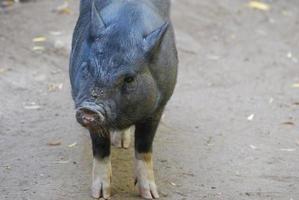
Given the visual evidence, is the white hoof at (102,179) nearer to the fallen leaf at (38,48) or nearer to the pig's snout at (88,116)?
the pig's snout at (88,116)

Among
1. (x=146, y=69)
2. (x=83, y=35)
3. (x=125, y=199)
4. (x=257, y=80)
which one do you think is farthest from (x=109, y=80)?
(x=257, y=80)

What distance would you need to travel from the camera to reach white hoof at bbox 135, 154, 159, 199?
5.05 m

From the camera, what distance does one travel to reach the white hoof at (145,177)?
5047 mm

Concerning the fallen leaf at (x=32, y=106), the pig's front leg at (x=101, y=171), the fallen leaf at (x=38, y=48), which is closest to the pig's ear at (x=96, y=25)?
the pig's front leg at (x=101, y=171)

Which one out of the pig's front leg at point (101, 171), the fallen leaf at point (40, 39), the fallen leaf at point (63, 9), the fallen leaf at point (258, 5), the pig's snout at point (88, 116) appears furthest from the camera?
the fallen leaf at point (258, 5)

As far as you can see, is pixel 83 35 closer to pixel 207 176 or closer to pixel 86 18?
pixel 86 18

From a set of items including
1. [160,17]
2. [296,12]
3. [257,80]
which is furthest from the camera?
[296,12]

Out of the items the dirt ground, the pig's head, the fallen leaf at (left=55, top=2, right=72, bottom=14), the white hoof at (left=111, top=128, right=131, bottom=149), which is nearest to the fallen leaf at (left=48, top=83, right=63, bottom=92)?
the dirt ground

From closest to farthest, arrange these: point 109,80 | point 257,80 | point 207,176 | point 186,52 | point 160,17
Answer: point 109,80 < point 160,17 < point 207,176 < point 257,80 < point 186,52

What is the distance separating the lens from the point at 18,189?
514cm

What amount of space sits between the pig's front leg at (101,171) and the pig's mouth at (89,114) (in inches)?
27.2

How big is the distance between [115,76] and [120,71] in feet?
0.15

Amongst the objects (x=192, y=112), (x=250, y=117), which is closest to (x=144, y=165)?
(x=192, y=112)

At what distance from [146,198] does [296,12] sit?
559cm
